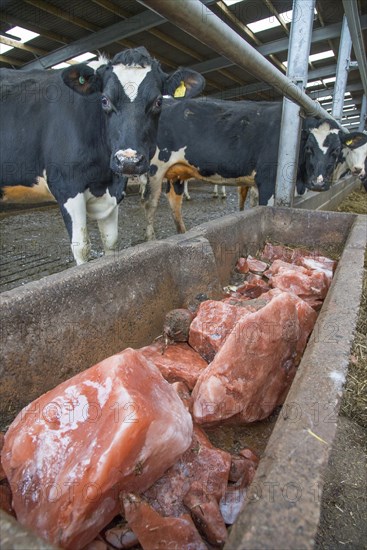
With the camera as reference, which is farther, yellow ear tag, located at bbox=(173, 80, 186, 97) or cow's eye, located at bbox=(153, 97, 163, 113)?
yellow ear tag, located at bbox=(173, 80, 186, 97)

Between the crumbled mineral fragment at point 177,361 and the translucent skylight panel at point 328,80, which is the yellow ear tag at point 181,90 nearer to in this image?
the crumbled mineral fragment at point 177,361

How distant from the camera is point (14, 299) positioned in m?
1.21

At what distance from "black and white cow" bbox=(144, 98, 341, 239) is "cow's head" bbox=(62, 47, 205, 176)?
6.96 feet

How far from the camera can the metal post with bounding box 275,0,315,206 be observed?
10.8 ft

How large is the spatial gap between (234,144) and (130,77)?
2375 mm

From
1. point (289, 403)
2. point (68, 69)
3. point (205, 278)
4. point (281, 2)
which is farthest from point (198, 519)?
point (281, 2)

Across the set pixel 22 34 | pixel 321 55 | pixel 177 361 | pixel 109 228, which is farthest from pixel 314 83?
pixel 177 361

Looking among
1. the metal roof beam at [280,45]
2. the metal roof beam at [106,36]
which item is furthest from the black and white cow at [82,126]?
the metal roof beam at [280,45]

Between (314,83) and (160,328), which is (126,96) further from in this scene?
(314,83)

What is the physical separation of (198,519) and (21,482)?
1.35 feet

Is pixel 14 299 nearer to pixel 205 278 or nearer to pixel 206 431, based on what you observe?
pixel 206 431

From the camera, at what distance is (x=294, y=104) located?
3.39 m

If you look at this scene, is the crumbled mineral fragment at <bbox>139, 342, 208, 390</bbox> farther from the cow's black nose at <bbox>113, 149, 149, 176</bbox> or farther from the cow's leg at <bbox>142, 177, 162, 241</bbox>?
the cow's leg at <bbox>142, 177, 162, 241</bbox>

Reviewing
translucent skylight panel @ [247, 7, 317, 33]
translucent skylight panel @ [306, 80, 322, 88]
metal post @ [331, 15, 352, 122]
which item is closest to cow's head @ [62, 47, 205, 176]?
metal post @ [331, 15, 352, 122]
